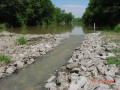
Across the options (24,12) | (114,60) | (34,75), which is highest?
(24,12)

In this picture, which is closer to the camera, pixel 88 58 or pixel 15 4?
pixel 88 58

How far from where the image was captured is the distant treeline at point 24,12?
55406 mm

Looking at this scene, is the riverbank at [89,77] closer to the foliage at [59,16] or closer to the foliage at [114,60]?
the foliage at [114,60]

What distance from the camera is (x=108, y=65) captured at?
38.5 feet

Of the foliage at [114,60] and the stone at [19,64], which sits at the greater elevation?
the foliage at [114,60]

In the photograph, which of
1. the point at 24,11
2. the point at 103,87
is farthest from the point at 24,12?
the point at 103,87

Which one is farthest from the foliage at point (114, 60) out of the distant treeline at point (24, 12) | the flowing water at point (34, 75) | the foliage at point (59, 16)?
the foliage at point (59, 16)

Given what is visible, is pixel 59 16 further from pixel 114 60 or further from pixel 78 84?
pixel 78 84

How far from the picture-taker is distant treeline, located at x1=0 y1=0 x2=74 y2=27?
55406 millimetres

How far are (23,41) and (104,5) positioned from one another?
33254 millimetres

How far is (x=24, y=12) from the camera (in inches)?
2522

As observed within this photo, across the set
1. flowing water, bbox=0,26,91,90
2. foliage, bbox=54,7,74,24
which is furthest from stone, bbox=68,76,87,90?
foliage, bbox=54,7,74,24

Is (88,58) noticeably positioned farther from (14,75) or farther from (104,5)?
(104,5)

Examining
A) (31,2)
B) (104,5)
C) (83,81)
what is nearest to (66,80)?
(83,81)
